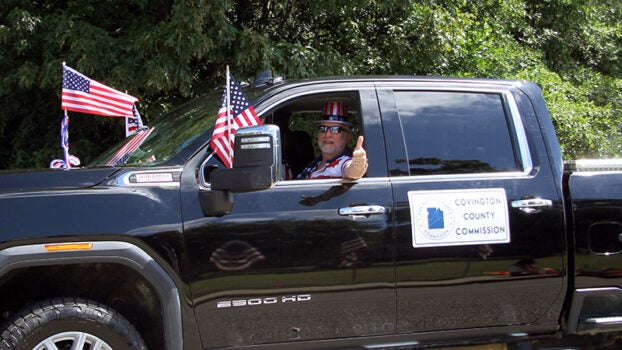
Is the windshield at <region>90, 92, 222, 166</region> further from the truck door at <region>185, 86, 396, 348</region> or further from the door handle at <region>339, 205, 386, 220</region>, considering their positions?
the door handle at <region>339, 205, 386, 220</region>

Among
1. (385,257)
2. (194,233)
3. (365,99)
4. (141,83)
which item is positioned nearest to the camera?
(194,233)

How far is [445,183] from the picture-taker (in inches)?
142

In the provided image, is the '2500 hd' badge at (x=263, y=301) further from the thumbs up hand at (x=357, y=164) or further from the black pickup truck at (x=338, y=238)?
the thumbs up hand at (x=357, y=164)

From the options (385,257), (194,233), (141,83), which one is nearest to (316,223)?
(385,257)

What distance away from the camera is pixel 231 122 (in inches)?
134

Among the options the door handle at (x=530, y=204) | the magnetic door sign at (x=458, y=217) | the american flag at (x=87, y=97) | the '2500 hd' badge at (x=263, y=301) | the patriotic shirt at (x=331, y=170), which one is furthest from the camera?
the american flag at (x=87, y=97)

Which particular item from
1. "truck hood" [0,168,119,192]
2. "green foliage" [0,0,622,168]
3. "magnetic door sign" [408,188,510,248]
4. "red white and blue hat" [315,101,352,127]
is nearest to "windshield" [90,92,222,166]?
"truck hood" [0,168,119,192]

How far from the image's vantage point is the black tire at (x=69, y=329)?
304cm

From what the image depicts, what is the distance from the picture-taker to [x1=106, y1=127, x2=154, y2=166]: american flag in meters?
3.85

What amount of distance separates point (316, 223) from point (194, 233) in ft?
2.11

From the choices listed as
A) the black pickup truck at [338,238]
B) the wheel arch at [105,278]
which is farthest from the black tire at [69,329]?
the wheel arch at [105,278]

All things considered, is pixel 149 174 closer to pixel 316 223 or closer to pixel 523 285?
pixel 316 223

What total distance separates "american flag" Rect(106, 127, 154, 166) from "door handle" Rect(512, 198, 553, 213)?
2.32m

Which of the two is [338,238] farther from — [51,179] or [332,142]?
[51,179]
